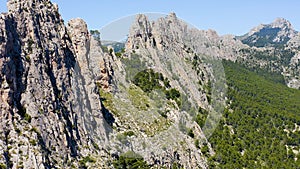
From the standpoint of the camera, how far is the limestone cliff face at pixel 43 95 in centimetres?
3173

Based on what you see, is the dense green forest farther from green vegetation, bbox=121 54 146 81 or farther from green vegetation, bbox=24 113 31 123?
green vegetation, bbox=24 113 31 123

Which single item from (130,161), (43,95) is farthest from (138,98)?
(43,95)

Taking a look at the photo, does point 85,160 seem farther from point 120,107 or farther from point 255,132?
point 255,132

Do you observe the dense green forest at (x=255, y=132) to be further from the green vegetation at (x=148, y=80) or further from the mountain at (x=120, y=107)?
the green vegetation at (x=148, y=80)

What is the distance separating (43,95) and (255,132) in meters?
69.5

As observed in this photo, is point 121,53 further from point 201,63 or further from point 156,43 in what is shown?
point 201,63

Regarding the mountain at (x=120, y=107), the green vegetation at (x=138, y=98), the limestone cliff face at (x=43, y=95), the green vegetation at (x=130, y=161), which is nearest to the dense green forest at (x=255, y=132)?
the mountain at (x=120, y=107)

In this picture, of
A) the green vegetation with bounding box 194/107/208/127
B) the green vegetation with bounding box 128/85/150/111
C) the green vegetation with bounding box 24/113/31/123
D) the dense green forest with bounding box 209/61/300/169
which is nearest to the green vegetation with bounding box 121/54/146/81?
the green vegetation with bounding box 128/85/150/111

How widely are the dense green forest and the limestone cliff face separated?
112 ft

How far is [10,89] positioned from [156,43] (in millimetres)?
63516

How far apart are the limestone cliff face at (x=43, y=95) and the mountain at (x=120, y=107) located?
4.7 inches

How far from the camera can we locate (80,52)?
5272 centimetres

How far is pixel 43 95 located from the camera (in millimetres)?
37562

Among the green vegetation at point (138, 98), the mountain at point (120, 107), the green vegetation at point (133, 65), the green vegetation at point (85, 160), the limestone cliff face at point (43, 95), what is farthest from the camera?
the green vegetation at point (133, 65)
